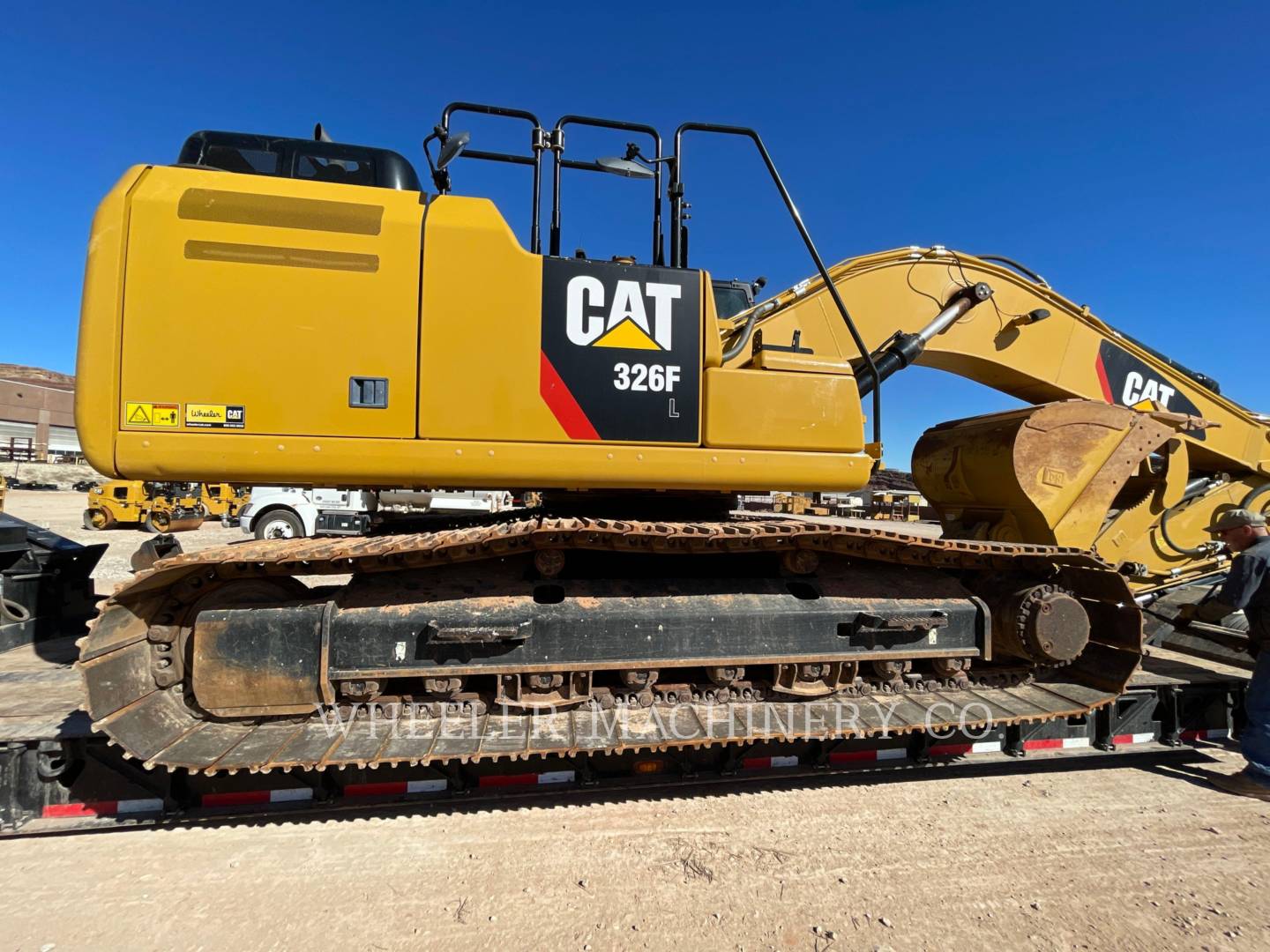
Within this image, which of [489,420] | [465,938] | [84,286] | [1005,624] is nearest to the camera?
[465,938]

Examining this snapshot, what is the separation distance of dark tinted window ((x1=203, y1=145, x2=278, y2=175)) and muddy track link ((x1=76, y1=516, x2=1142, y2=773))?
2051 millimetres

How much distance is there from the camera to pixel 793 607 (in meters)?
3.19

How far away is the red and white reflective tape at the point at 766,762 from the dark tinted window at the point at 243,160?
4.28m

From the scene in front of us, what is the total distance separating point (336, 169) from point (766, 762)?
13.9 ft

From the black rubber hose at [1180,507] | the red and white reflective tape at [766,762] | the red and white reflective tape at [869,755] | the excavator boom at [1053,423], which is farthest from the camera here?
the black rubber hose at [1180,507]

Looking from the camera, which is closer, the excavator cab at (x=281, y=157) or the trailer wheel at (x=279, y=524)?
the excavator cab at (x=281, y=157)

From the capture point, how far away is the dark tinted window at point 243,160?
124 inches

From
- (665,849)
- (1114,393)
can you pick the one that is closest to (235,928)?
(665,849)

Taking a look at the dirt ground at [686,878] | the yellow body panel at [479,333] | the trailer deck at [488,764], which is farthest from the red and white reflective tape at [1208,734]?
the yellow body panel at [479,333]

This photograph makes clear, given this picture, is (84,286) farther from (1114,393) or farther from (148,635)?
(1114,393)

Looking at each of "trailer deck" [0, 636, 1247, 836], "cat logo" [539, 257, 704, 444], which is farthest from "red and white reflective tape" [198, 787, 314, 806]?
"cat logo" [539, 257, 704, 444]

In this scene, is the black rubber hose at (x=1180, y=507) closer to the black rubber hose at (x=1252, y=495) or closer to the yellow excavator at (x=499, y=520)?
the black rubber hose at (x=1252, y=495)

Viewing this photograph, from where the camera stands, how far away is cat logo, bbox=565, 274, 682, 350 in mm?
2871

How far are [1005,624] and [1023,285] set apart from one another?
2.62 meters
